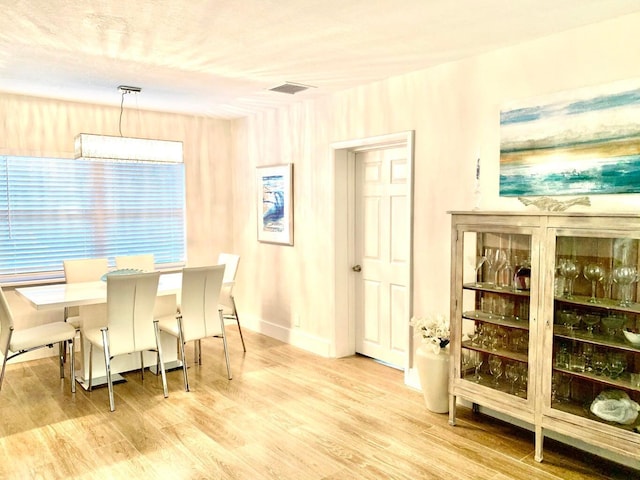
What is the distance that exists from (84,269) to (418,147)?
10.9 feet

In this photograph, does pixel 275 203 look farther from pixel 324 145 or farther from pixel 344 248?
pixel 344 248

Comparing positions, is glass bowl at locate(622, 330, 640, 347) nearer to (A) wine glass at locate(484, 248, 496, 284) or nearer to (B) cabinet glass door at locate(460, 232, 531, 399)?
(B) cabinet glass door at locate(460, 232, 531, 399)

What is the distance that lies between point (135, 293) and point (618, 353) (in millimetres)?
3148

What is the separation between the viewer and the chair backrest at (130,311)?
11.6 feet

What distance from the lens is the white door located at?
432 centimetres

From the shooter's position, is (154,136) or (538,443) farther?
(154,136)

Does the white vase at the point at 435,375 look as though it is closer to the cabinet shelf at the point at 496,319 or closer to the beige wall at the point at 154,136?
the cabinet shelf at the point at 496,319

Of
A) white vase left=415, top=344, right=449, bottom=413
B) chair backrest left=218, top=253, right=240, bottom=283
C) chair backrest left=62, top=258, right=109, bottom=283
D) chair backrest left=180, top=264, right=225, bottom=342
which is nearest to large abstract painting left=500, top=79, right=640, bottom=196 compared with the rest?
white vase left=415, top=344, right=449, bottom=413

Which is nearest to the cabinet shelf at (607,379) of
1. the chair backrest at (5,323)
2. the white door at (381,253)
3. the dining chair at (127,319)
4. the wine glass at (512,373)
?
the wine glass at (512,373)

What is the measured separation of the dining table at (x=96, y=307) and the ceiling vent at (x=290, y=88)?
77.6 inches

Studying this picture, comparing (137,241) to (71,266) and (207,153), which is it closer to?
(71,266)

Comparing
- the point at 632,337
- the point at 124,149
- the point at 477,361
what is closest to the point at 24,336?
the point at 124,149

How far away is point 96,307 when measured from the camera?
160 inches

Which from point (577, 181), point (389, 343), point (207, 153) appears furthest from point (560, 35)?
point (207, 153)
